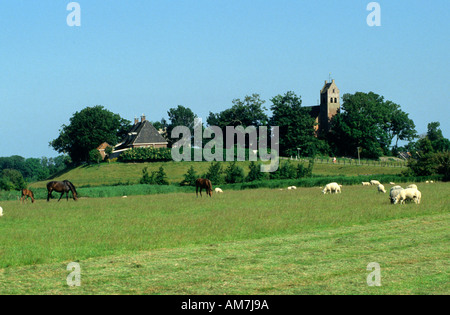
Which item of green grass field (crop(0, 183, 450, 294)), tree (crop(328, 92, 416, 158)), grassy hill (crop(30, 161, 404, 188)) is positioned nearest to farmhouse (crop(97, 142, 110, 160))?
grassy hill (crop(30, 161, 404, 188))

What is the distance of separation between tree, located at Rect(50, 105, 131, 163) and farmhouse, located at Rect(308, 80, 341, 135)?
57.6 meters

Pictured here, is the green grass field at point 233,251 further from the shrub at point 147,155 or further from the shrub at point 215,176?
the shrub at point 147,155

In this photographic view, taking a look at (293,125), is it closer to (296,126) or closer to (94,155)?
(296,126)

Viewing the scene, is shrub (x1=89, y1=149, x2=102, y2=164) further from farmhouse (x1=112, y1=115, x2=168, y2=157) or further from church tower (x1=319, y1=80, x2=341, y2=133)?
church tower (x1=319, y1=80, x2=341, y2=133)

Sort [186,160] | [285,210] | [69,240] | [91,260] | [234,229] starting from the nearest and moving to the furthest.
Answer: [91,260] → [69,240] → [234,229] → [285,210] → [186,160]

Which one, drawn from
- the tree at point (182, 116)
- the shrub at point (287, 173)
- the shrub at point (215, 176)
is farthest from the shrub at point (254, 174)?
the tree at point (182, 116)

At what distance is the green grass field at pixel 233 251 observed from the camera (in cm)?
1304

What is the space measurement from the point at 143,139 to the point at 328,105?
5511cm

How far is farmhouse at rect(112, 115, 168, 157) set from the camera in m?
128

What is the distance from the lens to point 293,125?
129 m
